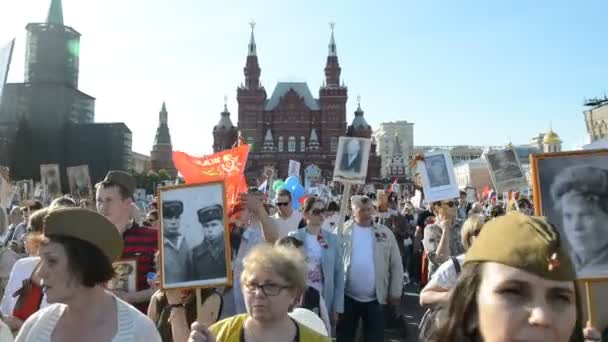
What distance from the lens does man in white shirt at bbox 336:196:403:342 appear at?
19.8 feet

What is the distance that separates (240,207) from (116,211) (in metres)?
1.22

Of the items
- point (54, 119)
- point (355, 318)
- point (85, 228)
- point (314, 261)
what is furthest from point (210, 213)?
point (54, 119)

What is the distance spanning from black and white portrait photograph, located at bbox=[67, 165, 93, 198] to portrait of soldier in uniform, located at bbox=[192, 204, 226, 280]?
9609 millimetres

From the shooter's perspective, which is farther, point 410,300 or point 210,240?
point 410,300

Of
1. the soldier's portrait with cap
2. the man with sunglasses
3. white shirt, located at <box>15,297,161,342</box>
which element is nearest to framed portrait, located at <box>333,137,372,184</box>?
the man with sunglasses

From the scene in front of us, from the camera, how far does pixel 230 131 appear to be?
8100 centimetres

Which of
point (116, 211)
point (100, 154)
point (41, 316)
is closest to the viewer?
point (41, 316)

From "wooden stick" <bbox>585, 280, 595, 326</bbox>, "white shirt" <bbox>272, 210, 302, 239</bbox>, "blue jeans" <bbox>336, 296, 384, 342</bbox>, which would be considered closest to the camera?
"wooden stick" <bbox>585, 280, 595, 326</bbox>

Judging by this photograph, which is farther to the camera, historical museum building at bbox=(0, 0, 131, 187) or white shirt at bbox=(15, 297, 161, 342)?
historical museum building at bbox=(0, 0, 131, 187)

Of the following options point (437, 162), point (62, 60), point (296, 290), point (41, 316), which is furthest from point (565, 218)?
point (62, 60)

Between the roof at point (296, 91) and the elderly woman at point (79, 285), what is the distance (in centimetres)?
8019

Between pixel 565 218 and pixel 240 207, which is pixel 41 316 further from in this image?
pixel 240 207

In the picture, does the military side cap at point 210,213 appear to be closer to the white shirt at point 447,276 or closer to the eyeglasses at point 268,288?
the eyeglasses at point 268,288

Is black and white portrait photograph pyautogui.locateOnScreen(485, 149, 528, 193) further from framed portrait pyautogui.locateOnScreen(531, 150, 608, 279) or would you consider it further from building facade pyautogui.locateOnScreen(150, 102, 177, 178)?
building facade pyautogui.locateOnScreen(150, 102, 177, 178)
